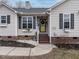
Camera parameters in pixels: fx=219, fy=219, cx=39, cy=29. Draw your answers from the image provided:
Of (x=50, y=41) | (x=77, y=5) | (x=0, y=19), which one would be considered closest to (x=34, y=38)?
(x=50, y=41)

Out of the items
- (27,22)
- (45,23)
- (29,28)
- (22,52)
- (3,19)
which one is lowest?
(22,52)

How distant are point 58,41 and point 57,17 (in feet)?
8.98

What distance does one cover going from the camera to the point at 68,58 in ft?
41.6

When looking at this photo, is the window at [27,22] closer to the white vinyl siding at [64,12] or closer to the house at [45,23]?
the house at [45,23]

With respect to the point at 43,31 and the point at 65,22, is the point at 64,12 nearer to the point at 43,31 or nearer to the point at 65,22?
the point at 65,22

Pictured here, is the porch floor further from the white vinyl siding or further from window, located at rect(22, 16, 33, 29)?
window, located at rect(22, 16, 33, 29)

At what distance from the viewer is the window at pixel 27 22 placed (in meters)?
27.6

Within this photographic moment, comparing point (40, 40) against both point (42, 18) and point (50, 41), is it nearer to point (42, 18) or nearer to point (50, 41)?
point (50, 41)

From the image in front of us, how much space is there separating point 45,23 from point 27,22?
3048 mm

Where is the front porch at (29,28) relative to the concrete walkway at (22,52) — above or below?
above

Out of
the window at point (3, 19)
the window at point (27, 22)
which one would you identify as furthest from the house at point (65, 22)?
the window at point (3, 19)

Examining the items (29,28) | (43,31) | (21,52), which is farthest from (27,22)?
(21,52)

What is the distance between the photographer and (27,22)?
1086 inches

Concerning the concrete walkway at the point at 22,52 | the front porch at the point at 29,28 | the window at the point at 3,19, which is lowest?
the concrete walkway at the point at 22,52
